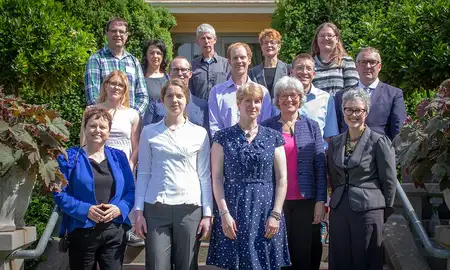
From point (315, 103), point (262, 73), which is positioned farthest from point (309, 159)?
point (262, 73)

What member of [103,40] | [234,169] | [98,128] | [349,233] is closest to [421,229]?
[349,233]

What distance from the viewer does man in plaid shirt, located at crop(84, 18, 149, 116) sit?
290 inches

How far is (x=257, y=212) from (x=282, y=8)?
6.03 meters

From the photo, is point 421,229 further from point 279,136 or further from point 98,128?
point 98,128

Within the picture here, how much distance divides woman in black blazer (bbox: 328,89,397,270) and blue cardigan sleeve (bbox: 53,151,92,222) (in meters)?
1.93

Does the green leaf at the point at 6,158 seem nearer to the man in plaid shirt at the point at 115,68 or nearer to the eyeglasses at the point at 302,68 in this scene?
the man in plaid shirt at the point at 115,68

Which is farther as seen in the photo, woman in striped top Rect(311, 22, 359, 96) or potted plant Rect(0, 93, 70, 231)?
woman in striped top Rect(311, 22, 359, 96)

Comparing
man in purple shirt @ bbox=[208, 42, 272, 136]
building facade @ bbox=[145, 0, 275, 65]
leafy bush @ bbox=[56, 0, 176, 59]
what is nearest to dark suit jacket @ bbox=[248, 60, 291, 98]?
man in purple shirt @ bbox=[208, 42, 272, 136]

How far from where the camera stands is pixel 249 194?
17.9 ft

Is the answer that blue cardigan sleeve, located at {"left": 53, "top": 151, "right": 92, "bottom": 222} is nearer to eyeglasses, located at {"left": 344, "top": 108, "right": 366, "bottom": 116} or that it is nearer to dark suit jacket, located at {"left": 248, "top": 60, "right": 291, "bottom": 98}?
eyeglasses, located at {"left": 344, "top": 108, "right": 366, "bottom": 116}

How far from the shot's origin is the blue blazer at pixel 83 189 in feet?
17.9

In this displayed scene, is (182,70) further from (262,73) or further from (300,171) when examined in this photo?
(300,171)

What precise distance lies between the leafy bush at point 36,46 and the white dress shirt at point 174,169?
3.32m

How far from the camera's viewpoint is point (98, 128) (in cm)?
562
